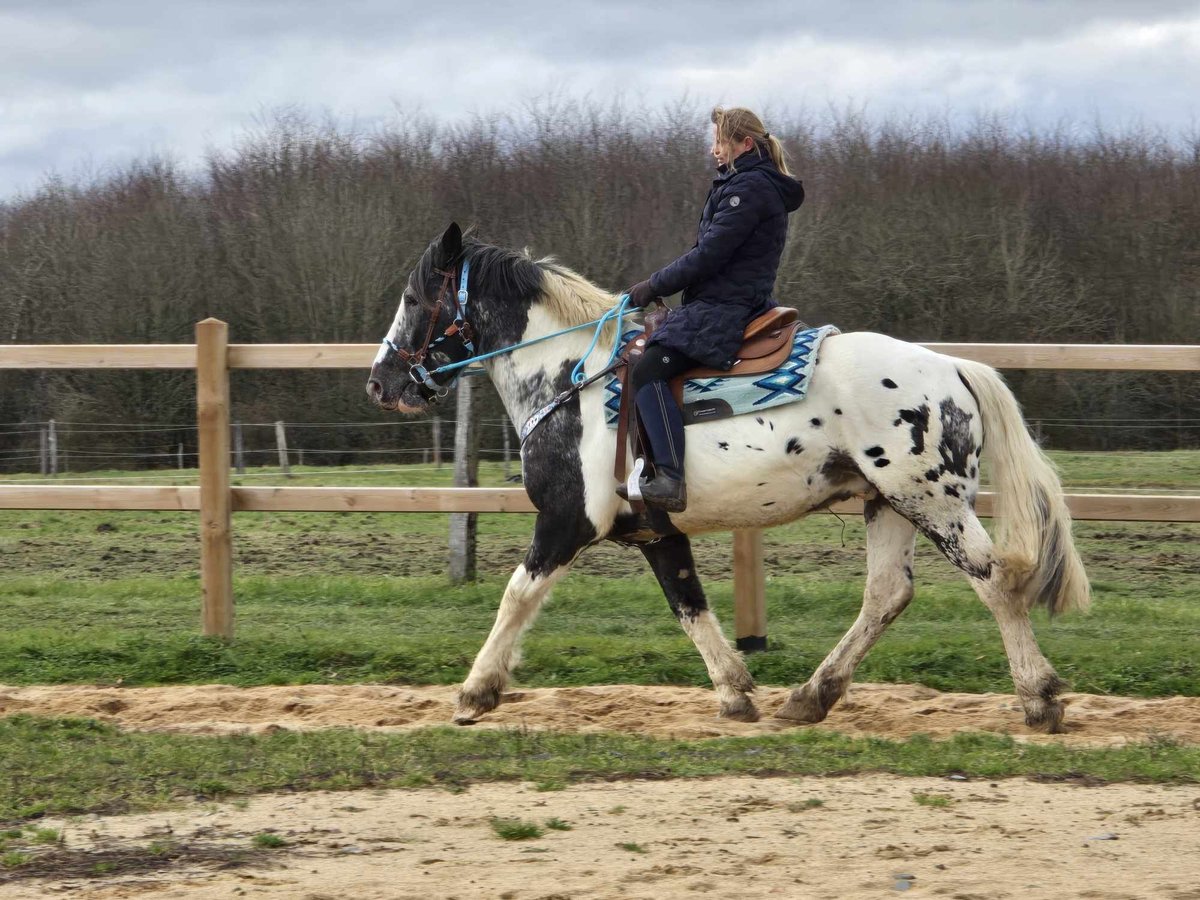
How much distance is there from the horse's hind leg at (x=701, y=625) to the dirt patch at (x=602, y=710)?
0.38 feet

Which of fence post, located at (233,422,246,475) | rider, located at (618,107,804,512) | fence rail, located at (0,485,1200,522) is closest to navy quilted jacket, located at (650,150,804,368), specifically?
rider, located at (618,107,804,512)

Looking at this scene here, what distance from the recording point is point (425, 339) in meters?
6.68

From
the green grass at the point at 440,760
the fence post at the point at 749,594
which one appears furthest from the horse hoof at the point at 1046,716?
the fence post at the point at 749,594

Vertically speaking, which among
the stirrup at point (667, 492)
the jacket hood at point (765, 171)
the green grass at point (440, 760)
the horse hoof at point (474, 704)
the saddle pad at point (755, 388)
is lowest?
the green grass at point (440, 760)

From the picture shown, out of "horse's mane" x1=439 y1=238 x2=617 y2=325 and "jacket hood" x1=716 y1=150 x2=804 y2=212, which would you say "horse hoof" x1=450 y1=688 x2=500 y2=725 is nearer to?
"horse's mane" x1=439 y1=238 x2=617 y2=325

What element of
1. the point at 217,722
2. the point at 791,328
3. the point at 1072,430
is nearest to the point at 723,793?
the point at 791,328

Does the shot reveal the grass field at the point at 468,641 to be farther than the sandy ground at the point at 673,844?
Yes

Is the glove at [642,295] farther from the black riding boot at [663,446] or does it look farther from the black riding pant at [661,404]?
the black riding boot at [663,446]

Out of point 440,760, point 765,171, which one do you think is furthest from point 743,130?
point 440,760

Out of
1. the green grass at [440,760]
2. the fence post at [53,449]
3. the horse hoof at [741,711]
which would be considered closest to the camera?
the green grass at [440,760]

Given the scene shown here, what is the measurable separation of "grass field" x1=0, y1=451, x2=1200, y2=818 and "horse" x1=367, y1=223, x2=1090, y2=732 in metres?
0.63

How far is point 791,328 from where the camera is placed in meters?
6.12

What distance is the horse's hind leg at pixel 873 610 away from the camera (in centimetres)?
623

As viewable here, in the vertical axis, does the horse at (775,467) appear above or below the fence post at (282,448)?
below
